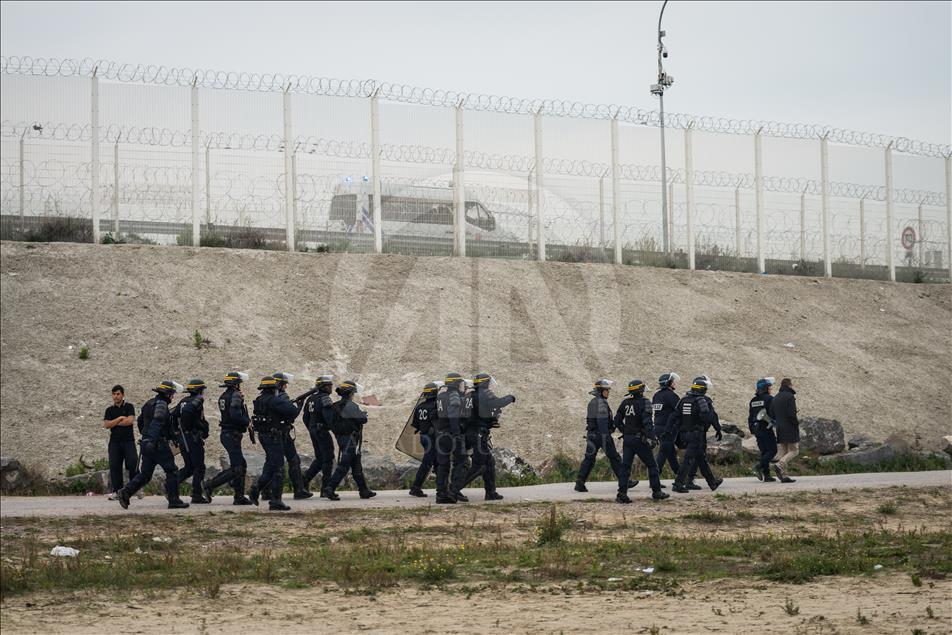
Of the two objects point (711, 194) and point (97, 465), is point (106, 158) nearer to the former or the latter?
point (97, 465)

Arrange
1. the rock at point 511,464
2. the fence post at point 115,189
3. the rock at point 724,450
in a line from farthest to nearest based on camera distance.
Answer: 1. the fence post at point 115,189
2. the rock at point 724,450
3. the rock at point 511,464

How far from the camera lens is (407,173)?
26.5 metres

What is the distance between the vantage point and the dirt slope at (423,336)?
21078mm

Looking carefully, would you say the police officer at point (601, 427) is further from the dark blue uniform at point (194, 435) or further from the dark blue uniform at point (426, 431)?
the dark blue uniform at point (194, 435)

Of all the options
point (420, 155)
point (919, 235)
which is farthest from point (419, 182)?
point (919, 235)

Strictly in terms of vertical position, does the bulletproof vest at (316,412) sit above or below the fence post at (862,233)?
below

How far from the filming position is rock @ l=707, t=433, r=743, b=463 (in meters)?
20.1

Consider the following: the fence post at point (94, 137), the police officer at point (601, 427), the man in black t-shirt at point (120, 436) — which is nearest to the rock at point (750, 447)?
the police officer at point (601, 427)

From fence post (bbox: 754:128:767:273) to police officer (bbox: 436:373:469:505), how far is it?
56.1ft

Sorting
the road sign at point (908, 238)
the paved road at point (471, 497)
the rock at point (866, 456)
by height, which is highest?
the road sign at point (908, 238)

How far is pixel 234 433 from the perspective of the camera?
14930 mm

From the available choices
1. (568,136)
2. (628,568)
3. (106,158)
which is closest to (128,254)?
(106,158)

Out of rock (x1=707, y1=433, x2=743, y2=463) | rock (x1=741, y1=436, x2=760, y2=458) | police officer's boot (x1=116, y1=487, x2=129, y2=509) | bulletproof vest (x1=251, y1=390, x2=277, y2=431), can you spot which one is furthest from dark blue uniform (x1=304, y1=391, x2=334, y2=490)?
rock (x1=741, y1=436, x2=760, y2=458)

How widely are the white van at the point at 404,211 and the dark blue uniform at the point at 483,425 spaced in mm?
11383
